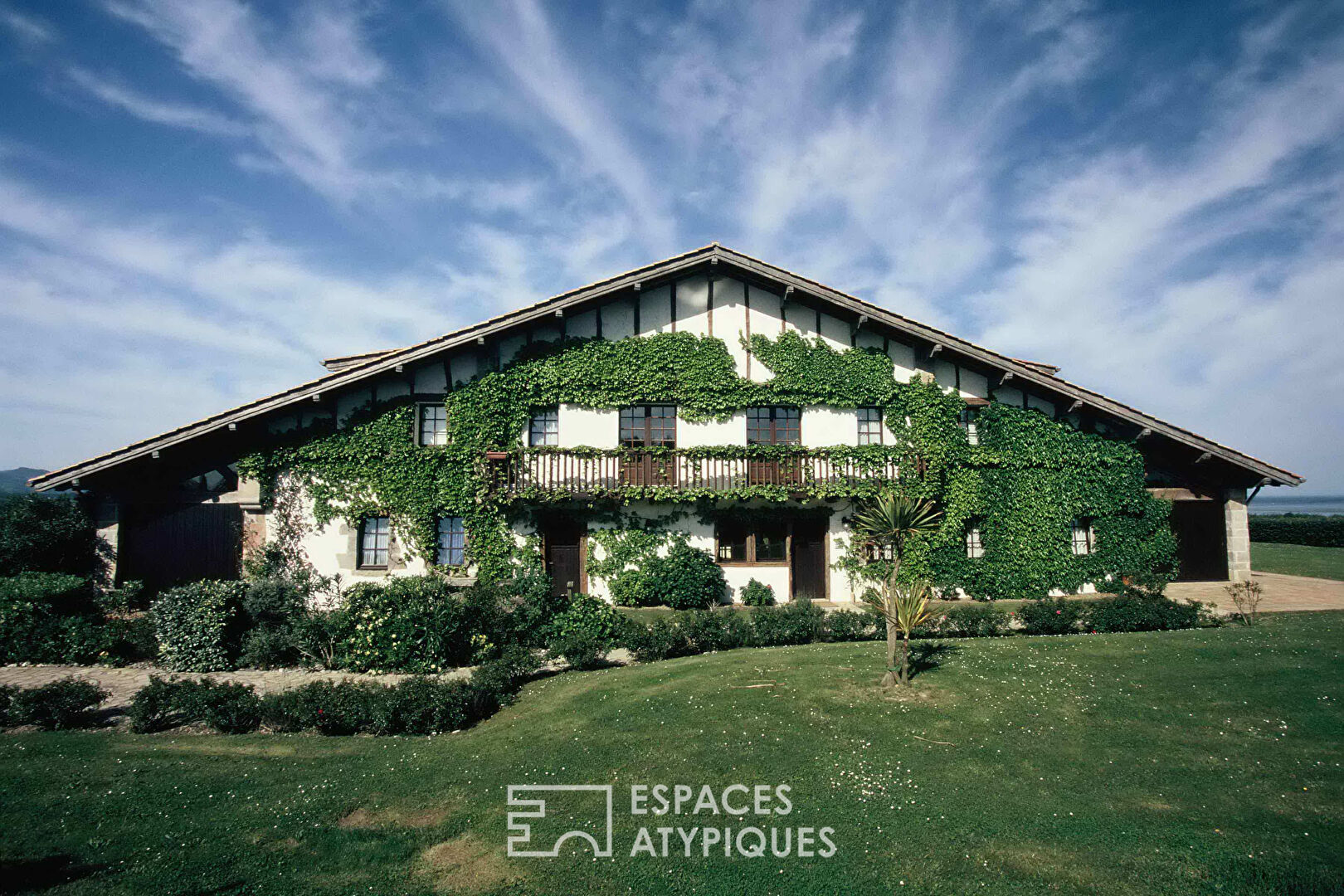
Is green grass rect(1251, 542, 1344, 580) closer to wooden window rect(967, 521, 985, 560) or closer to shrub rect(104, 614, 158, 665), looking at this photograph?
wooden window rect(967, 521, 985, 560)

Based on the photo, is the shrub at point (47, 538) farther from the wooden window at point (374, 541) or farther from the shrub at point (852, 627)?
the shrub at point (852, 627)

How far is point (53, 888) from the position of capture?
5.66m

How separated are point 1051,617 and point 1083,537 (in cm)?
671

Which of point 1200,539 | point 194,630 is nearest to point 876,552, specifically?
point 1200,539

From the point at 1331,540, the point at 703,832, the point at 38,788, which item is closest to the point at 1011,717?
the point at 703,832

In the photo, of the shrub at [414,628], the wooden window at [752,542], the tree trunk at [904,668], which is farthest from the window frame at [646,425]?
the tree trunk at [904,668]

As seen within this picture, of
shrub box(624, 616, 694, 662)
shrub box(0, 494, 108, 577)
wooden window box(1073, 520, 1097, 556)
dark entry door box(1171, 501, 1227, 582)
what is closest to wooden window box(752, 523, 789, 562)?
shrub box(624, 616, 694, 662)

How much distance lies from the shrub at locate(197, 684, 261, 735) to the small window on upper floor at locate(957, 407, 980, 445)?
19316 millimetres

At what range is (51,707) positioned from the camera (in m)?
10.1

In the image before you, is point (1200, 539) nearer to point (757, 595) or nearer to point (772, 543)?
point (772, 543)

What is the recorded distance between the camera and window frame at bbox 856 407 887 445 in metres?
20.0

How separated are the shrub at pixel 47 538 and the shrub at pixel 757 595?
17.4m

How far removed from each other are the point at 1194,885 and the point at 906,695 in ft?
15.4

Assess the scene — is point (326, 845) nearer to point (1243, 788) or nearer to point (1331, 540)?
point (1243, 788)
